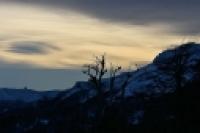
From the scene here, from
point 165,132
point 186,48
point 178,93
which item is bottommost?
point 165,132

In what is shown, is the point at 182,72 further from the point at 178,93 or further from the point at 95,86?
the point at 95,86

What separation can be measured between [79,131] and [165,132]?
36607mm

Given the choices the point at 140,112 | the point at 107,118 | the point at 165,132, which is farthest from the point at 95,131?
the point at 140,112

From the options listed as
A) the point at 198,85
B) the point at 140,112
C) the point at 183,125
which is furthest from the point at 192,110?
the point at 140,112

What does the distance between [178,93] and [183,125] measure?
389cm

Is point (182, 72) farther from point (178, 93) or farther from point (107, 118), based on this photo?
point (107, 118)

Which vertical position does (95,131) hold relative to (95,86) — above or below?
below

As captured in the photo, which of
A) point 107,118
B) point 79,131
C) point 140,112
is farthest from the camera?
point 140,112

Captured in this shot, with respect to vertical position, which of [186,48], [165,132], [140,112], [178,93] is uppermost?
[186,48]

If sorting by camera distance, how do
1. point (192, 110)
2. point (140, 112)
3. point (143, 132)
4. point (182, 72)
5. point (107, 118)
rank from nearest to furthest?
point (182, 72)
point (192, 110)
point (107, 118)
point (143, 132)
point (140, 112)

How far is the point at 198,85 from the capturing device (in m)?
113

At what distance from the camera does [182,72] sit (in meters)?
66.2

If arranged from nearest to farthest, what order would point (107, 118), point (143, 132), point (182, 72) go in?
1. point (182, 72)
2. point (107, 118)
3. point (143, 132)

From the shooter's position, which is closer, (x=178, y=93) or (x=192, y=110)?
(x=178, y=93)
